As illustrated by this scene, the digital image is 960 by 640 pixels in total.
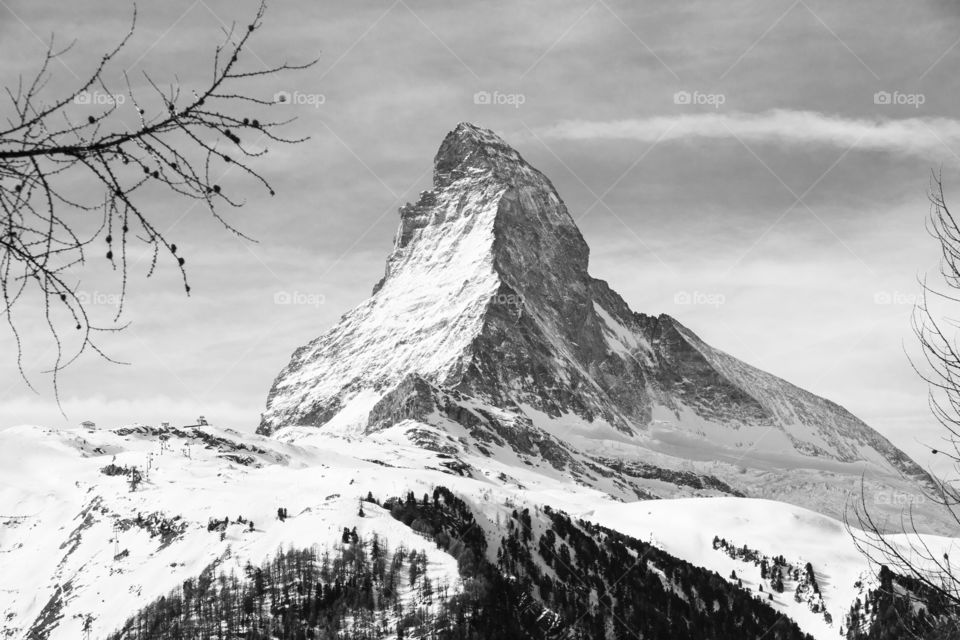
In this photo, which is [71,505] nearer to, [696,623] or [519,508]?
[519,508]

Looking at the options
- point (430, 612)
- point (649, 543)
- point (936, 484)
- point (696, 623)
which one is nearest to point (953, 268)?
point (936, 484)

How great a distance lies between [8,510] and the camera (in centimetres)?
16238

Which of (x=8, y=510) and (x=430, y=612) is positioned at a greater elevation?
(x=8, y=510)

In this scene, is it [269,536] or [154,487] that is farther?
[154,487]

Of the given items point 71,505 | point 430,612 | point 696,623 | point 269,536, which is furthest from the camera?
point 71,505

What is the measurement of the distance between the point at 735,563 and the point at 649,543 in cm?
1936

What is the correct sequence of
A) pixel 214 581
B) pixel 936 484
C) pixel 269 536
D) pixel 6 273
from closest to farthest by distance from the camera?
pixel 6 273 → pixel 936 484 → pixel 214 581 → pixel 269 536

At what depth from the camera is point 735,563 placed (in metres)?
190

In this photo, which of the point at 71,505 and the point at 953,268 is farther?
the point at 71,505

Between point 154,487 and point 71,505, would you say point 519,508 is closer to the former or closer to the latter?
point 154,487

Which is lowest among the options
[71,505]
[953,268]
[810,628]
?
[810,628]

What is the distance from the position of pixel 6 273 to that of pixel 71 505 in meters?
169

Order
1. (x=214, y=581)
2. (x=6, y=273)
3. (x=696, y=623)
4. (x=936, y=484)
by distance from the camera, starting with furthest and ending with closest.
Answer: (x=696, y=623) → (x=214, y=581) → (x=936, y=484) → (x=6, y=273)

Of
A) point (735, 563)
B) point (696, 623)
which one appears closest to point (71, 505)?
point (696, 623)
